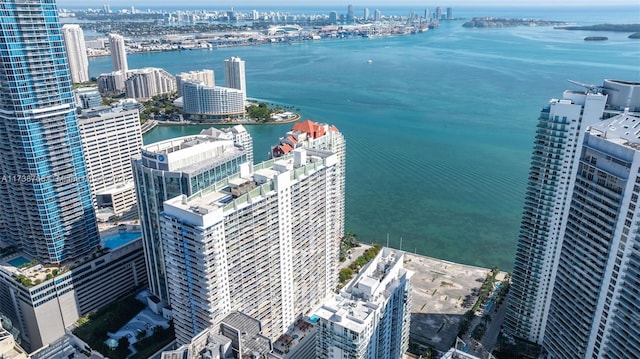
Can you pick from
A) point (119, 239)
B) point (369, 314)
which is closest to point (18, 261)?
point (119, 239)

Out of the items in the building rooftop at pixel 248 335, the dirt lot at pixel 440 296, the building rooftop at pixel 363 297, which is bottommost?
the dirt lot at pixel 440 296

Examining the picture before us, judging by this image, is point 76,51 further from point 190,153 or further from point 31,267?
point 190,153

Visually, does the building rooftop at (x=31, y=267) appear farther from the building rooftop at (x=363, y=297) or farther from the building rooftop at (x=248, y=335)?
the building rooftop at (x=363, y=297)

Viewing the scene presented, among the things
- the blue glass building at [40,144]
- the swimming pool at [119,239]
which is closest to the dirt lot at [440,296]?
the swimming pool at [119,239]

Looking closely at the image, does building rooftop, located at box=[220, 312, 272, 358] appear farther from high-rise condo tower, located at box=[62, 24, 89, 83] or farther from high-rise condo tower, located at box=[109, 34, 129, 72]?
high-rise condo tower, located at box=[62, 24, 89, 83]

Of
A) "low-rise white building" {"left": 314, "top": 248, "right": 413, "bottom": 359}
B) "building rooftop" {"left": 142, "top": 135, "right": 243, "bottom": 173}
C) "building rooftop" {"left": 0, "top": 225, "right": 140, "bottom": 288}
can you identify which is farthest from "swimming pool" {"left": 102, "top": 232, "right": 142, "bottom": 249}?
"low-rise white building" {"left": 314, "top": 248, "right": 413, "bottom": 359}

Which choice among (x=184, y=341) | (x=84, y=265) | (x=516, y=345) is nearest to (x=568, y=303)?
(x=516, y=345)
